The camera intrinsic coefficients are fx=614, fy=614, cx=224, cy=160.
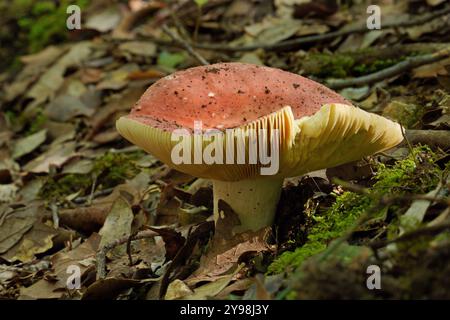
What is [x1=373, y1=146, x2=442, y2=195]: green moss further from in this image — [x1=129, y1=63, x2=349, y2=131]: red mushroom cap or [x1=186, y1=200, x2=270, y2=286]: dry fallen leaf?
[x1=186, y1=200, x2=270, y2=286]: dry fallen leaf

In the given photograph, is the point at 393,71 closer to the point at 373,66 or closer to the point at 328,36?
the point at 373,66

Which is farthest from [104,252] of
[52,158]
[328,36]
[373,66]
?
[328,36]

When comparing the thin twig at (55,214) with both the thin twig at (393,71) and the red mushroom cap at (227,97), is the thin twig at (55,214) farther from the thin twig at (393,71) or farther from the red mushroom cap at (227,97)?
the thin twig at (393,71)

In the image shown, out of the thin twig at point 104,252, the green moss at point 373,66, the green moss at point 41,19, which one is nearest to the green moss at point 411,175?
the thin twig at point 104,252

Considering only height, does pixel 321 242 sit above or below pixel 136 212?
above

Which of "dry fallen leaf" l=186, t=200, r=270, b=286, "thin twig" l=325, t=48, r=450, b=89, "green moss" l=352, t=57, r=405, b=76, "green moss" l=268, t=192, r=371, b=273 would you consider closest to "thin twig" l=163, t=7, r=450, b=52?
"green moss" l=352, t=57, r=405, b=76

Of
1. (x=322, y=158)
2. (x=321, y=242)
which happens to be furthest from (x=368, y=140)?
(x=321, y=242)
